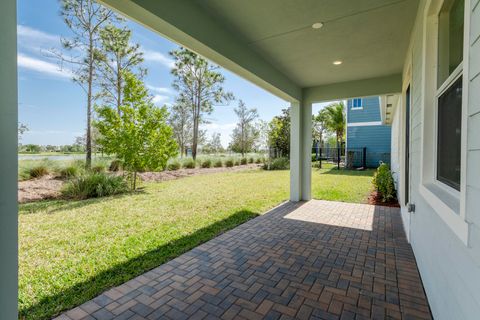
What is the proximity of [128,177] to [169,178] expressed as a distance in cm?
274

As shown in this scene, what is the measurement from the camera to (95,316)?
6.44ft

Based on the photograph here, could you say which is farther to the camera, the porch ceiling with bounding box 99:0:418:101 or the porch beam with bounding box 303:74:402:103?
the porch beam with bounding box 303:74:402:103

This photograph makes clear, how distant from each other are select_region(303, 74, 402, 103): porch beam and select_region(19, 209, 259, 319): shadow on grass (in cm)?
419

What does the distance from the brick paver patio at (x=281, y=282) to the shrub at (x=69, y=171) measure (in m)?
6.50

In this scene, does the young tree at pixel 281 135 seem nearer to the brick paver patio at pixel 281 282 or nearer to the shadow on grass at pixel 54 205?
the shadow on grass at pixel 54 205

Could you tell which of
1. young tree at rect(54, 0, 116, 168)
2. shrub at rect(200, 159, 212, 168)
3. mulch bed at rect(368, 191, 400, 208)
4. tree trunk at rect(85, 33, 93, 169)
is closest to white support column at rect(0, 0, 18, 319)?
mulch bed at rect(368, 191, 400, 208)

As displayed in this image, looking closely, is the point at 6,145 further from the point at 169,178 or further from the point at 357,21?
the point at 169,178

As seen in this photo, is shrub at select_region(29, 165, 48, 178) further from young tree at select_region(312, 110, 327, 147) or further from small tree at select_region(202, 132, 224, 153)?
young tree at select_region(312, 110, 327, 147)

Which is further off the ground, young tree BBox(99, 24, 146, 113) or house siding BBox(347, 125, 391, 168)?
young tree BBox(99, 24, 146, 113)

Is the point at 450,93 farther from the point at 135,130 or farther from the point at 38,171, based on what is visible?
the point at 38,171

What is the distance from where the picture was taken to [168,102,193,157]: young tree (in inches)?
762

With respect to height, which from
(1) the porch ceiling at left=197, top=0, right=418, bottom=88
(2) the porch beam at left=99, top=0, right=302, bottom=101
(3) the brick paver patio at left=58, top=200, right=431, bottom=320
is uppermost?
(1) the porch ceiling at left=197, top=0, right=418, bottom=88

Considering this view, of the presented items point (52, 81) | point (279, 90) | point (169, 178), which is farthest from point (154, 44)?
point (279, 90)

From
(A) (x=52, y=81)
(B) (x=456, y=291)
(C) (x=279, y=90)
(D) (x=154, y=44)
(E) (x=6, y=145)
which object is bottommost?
(B) (x=456, y=291)
